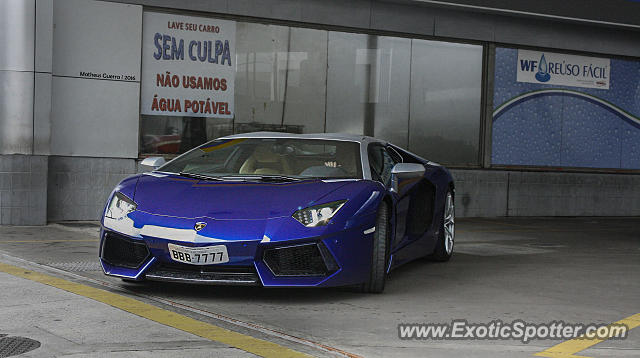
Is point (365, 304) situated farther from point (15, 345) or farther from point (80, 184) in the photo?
point (80, 184)

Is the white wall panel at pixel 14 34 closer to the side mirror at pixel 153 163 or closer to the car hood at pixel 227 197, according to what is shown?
the side mirror at pixel 153 163

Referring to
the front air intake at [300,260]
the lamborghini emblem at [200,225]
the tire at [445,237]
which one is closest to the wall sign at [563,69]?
the tire at [445,237]

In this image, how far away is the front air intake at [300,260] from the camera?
551cm

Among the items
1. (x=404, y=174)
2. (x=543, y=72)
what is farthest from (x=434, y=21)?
(x=404, y=174)

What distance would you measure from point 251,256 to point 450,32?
10485mm

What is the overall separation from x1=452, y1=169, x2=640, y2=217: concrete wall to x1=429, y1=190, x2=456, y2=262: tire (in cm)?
651

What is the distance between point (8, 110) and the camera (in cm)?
1105

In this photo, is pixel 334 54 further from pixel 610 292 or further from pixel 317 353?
pixel 317 353

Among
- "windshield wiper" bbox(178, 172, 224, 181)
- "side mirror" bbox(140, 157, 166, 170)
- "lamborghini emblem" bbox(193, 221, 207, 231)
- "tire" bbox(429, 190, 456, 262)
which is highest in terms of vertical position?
"side mirror" bbox(140, 157, 166, 170)

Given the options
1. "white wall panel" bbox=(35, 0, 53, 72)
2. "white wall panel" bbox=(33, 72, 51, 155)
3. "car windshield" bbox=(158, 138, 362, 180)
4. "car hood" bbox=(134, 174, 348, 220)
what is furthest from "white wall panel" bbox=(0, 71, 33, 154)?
"car hood" bbox=(134, 174, 348, 220)

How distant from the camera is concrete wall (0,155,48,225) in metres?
11.0

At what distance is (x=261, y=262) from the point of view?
216 inches

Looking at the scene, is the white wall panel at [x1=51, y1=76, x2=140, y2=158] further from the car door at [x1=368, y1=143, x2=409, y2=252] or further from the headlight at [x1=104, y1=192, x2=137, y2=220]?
the headlight at [x1=104, y1=192, x2=137, y2=220]

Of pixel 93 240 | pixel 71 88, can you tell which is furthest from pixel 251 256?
pixel 71 88
